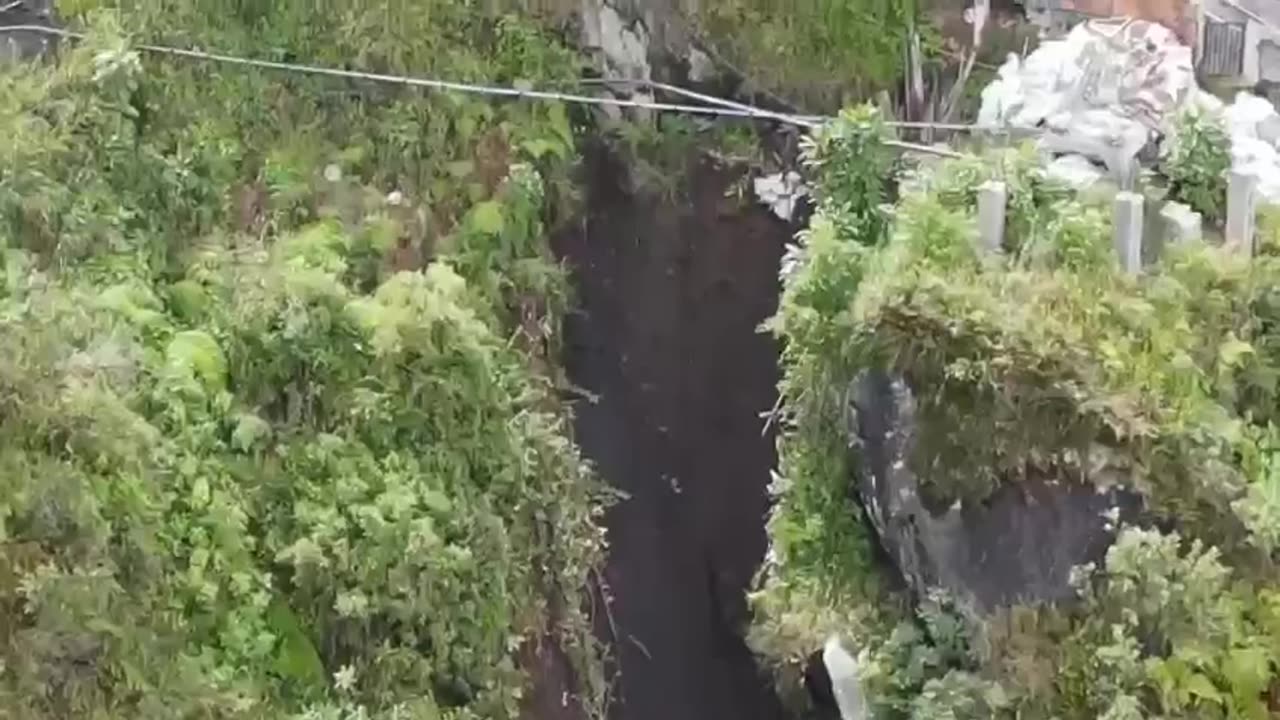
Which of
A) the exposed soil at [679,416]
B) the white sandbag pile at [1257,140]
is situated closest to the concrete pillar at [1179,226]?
the white sandbag pile at [1257,140]

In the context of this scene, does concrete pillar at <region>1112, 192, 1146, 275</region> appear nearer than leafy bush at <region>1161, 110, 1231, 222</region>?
Yes

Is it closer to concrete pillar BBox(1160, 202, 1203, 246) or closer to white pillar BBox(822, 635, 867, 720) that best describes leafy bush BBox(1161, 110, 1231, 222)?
concrete pillar BBox(1160, 202, 1203, 246)

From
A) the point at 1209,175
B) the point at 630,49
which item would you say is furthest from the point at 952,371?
the point at 630,49

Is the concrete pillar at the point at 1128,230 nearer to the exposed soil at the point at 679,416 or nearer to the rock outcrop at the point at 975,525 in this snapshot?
the rock outcrop at the point at 975,525

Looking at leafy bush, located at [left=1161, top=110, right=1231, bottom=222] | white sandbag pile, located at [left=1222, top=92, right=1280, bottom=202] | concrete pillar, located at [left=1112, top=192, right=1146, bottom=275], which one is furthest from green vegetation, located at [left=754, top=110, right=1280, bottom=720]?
white sandbag pile, located at [left=1222, top=92, right=1280, bottom=202]

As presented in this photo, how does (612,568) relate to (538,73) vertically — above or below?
below

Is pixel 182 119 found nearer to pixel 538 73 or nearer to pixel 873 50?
pixel 538 73

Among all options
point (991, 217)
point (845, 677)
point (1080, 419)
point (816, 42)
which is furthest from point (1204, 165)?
point (816, 42)
